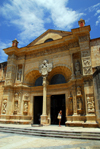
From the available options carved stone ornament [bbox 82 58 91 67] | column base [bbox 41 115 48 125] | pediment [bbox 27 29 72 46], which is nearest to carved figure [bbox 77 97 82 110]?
carved stone ornament [bbox 82 58 91 67]

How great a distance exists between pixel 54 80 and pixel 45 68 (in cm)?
221

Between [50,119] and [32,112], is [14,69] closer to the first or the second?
[32,112]

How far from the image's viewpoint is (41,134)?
26.7 feet

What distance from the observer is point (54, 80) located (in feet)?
52.4

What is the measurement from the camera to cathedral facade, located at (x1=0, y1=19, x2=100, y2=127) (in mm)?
11656

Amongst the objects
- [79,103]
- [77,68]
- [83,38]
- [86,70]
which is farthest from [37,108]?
[83,38]

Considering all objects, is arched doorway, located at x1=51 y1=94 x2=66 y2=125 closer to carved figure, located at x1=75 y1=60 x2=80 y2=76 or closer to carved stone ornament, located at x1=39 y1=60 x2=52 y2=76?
carved stone ornament, located at x1=39 y1=60 x2=52 y2=76

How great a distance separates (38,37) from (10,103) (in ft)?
30.4

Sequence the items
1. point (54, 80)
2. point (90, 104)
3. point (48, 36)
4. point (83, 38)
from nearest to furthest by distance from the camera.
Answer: point (90, 104) → point (83, 38) → point (54, 80) → point (48, 36)

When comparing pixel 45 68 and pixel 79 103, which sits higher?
pixel 45 68

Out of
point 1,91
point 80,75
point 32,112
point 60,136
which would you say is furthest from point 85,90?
point 1,91

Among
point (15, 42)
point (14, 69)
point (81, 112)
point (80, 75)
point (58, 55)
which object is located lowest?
point (81, 112)

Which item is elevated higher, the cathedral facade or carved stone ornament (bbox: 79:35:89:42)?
carved stone ornament (bbox: 79:35:89:42)

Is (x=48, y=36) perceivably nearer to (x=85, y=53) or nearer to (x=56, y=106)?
(x=85, y=53)
